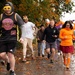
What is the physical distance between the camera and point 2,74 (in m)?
10.5

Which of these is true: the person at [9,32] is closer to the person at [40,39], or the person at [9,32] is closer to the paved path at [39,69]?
the paved path at [39,69]

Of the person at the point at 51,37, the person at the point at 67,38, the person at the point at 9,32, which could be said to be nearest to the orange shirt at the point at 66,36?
the person at the point at 67,38

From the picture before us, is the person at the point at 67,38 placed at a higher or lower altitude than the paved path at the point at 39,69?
higher

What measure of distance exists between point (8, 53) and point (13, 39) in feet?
1.28

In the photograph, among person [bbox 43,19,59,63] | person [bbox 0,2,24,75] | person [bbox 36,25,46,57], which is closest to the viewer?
person [bbox 0,2,24,75]

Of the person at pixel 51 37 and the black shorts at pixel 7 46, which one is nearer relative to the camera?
the black shorts at pixel 7 46

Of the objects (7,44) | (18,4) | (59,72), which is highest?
(18,4)

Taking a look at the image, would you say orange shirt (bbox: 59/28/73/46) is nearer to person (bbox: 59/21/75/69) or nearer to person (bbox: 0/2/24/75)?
person (bbox: 59/21/75/69)

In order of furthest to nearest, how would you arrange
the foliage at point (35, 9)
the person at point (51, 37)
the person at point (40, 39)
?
the foliage at point (35, 9), the person at point (40, 39), the person at point (51, 37)

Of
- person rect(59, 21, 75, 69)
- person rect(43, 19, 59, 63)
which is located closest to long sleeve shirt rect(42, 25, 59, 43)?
person rect(43, 19, 59, 63)

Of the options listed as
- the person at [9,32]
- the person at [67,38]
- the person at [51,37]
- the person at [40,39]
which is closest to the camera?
the person at [9,32]

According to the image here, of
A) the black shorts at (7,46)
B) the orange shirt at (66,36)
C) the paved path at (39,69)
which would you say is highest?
the orange shirt at (66,36)

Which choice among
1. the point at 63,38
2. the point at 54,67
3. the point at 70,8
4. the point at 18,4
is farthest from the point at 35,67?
the point at 70,8

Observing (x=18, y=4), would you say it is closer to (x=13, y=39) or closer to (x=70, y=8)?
(x=13, y=39)
